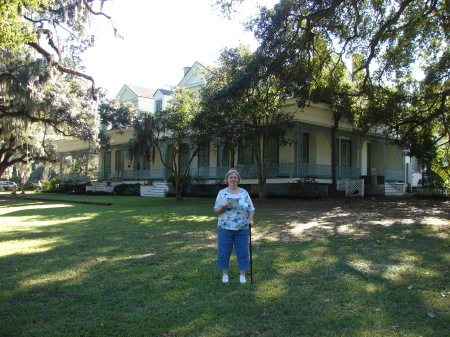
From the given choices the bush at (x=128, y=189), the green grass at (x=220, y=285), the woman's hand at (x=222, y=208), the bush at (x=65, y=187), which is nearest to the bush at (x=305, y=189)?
the green grass at (x=220, y=285)

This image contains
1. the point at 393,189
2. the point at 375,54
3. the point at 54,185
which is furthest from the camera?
the point at 54,185

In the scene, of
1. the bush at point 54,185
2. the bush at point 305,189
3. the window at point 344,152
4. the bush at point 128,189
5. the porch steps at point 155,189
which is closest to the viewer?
the bush at point 305,189

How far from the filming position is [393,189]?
24922 millimetres

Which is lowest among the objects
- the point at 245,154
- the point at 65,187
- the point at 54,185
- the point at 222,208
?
the point at 65,187

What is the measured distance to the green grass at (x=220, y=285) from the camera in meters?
3.88

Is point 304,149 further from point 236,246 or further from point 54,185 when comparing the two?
point 54,185

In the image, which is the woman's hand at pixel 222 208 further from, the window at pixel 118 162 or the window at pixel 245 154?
the window at pixel 118 162

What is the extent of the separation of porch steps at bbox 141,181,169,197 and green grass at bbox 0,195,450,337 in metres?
16.2

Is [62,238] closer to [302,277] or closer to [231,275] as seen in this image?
[231,275]

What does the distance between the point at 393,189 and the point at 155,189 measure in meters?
15.1

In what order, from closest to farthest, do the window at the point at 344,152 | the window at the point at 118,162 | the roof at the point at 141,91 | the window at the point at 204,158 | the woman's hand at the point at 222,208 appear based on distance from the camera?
1. the woman's hand at the point at 222,208
2. the window at the point at 344,152
3. the window at the point at 204,158
4. the window at the point at 118,162
5. the roof at the point at 141,91

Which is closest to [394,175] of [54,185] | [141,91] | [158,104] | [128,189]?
[128,189]

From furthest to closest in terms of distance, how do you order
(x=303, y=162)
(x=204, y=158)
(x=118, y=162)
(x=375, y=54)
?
(x=118, y=162) < (x=204, y=158) < (x=303, y=162) < (x=375, y=54)

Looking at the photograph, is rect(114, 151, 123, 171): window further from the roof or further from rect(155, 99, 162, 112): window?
the roof
